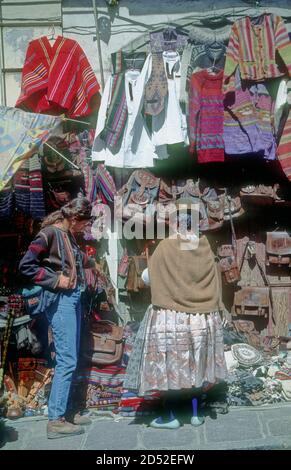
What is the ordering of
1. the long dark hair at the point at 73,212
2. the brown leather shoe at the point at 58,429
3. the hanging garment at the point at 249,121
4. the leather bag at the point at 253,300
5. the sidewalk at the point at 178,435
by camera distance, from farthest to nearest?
the leather bag at the point at 253,300, the hanging garment at the point at 249,121, the long dark hair at the point at 73,212, the brown leather shoe at the point at 58,429, the sidewalk at the point at 178,435

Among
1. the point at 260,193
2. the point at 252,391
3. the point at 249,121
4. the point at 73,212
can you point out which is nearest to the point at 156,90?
the point at 249,121

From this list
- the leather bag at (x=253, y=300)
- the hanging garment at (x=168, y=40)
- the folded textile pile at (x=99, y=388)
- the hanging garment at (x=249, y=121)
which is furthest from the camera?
the leather bag at (x=253, y=300)

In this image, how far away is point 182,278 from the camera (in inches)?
203

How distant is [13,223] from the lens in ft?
21.2

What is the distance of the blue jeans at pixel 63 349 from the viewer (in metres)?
5.19

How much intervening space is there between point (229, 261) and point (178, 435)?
90.5 inches

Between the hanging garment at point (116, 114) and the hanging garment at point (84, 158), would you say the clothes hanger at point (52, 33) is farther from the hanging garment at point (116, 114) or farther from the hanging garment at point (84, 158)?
the hanging garment at point (84, 158)

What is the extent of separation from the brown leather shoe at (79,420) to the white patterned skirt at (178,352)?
74 centimetres

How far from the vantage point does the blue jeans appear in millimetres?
5188

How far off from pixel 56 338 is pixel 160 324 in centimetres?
91

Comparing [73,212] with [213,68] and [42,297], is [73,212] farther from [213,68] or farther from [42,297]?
[213,68]

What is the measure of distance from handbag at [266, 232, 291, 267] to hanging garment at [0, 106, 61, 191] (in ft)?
9.16

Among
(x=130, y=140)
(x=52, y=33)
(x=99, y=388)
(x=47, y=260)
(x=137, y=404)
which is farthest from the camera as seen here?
(x=52, y=33)

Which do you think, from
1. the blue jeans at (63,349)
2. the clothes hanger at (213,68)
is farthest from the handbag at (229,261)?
the blue jeans at (63,349)
